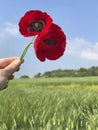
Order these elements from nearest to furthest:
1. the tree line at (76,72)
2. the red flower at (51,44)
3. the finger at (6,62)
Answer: the red flower at (51,44)
the finger at (6,62)
the tree line at (76,72)

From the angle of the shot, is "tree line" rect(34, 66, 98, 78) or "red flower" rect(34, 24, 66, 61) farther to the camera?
"tree line" rect(34, 66, 98, 78)

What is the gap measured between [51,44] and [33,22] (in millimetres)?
79

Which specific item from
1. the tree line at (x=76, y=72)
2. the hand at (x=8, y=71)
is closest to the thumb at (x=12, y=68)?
the hand at (x=8, y=71)

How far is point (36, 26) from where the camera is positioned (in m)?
1.08

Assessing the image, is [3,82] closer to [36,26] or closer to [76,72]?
[36,26]

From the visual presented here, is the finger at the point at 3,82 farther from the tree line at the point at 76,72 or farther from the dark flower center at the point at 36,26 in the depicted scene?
the tree line at the point at 76,72

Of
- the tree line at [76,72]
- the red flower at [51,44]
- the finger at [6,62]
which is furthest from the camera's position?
the tree line at [76,72]

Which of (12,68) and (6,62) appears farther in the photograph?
(6,62)

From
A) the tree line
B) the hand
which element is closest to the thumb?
the hand

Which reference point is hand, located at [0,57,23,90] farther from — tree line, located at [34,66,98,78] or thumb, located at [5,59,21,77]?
tree line, located at [34,66,98,78]

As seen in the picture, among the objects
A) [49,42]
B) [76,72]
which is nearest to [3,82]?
[49,42]

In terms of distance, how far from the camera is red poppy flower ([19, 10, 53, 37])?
42.0 inches

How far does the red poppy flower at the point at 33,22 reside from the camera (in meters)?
1.07

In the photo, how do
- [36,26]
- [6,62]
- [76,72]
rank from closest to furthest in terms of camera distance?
[36,26]
[6,62]
[76,72]
